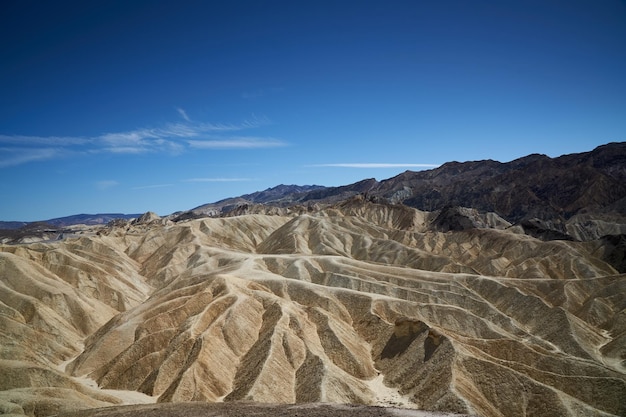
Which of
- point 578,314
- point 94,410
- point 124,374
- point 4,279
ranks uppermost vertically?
point 4,279

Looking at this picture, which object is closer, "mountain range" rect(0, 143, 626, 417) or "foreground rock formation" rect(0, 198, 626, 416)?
"mountain range" rect(0, 143, 626, 417)

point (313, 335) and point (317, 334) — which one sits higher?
point (313, 335)

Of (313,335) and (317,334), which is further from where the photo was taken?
(317,334)

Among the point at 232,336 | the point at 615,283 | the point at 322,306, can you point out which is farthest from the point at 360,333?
the point at 615,283

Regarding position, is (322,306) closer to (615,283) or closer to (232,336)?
(232,336)

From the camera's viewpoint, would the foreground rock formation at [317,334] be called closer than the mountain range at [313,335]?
No

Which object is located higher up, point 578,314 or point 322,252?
point 322,252

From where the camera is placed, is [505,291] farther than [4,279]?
Yes

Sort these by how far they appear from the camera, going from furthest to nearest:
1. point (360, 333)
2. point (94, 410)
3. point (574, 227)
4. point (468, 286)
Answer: point (574, 227)
point (468, 286)
point (360, 333)
point (94, 410)
